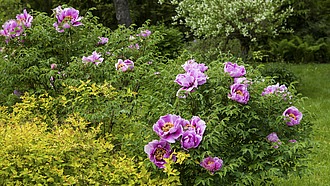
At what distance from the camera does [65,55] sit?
356cm

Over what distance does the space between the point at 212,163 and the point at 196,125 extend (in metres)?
0.32

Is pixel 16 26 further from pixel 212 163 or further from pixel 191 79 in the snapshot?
pixel 212 163

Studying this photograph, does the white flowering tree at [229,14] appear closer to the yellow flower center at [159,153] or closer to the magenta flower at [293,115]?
the magenta flower at [293,115]

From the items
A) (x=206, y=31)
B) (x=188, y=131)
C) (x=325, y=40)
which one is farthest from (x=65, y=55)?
(x=325, y=40)

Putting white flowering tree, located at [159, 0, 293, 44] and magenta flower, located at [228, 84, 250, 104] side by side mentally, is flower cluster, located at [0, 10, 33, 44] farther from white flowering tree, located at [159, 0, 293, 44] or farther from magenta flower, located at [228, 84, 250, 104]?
white flowering tree, located at [159, 0, 293, 44]

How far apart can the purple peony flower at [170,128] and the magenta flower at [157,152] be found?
0.10 m

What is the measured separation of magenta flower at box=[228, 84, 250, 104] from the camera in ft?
7.82

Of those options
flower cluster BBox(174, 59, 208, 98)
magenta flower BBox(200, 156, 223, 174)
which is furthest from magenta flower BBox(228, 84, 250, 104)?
magenta flower BBox(200, 156, 223, 174)

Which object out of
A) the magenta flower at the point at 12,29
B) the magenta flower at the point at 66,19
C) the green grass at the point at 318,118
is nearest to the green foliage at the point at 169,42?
the green grass at the point at 318,118

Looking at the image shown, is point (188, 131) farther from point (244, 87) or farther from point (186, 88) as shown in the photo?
point (244, 87)

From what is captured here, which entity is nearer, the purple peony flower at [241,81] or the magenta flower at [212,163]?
the magenta flower at [212,163]

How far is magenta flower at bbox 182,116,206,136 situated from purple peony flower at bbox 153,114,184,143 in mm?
58

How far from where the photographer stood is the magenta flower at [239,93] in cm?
238

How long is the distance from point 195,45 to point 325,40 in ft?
32.1
